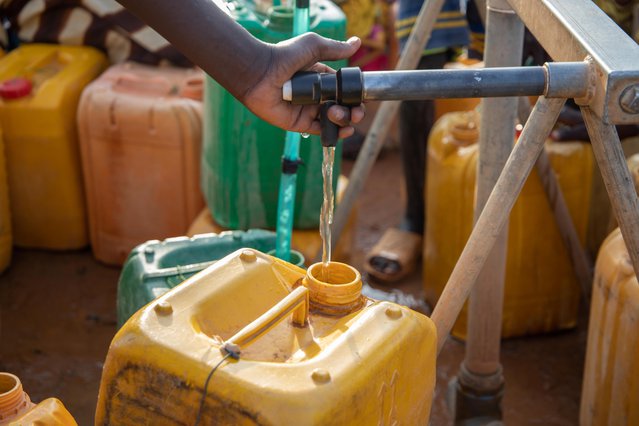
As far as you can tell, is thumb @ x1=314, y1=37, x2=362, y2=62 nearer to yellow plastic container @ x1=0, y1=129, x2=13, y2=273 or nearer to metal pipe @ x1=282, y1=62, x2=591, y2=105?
metal pipe @ x1=282, y1=62, x2=591, y2=105

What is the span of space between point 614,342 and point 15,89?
256cm

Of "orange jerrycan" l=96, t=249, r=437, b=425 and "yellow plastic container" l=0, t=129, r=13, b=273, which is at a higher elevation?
"orange jerrycan" l=96, t=249, r=437, b=425

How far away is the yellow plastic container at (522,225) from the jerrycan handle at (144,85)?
1.14 metres

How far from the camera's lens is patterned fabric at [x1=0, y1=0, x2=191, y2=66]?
3932 millimetres

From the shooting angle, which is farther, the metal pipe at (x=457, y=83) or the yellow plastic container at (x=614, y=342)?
the yellow plastic container at (x=614, y=342)

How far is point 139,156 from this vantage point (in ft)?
11.5

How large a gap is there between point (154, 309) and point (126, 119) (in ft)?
6.61

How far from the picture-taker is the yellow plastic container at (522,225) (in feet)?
10.1

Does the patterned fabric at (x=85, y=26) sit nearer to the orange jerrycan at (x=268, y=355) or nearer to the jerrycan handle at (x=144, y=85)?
the jerrycan handle at (x=144, y=85)

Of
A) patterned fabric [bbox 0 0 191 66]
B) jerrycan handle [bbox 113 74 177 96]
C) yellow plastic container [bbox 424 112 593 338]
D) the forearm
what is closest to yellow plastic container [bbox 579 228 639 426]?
yellow plastic container [bbox 424 112 593 338]

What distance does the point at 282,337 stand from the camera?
1631mm

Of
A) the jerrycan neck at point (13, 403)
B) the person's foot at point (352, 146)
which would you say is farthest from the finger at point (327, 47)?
the person's foot at point (352, 146)

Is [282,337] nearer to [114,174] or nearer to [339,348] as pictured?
[339,348]

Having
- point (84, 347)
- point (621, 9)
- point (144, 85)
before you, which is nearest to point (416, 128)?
point (621, 9)
